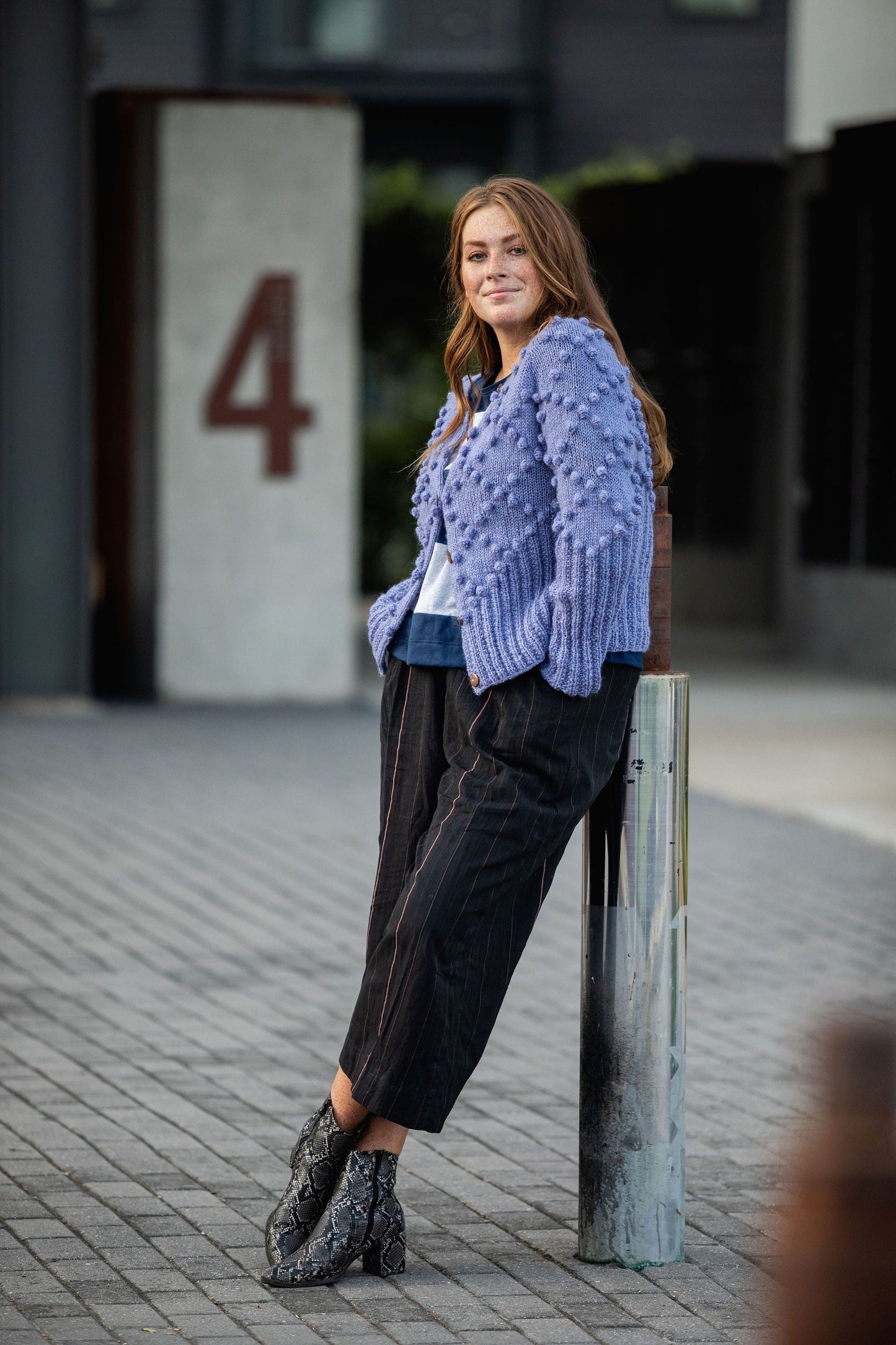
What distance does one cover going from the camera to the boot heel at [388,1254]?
3.53 m

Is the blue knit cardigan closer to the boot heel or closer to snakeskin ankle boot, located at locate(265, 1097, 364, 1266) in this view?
snakeskin ankle boot, located at locate(265, 1097, 364, 1266)

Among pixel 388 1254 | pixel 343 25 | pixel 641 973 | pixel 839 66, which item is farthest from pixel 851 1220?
pixel 343 25

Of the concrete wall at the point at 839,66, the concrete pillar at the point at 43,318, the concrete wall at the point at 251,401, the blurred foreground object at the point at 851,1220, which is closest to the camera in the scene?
the blurred foreground object at the point at 851,1220

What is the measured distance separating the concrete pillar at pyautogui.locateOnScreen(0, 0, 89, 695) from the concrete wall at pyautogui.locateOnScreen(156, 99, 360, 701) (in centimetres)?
57

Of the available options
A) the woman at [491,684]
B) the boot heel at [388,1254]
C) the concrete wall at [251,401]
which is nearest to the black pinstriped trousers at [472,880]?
the woman at [491,684]

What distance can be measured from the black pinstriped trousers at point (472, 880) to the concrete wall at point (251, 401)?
341 inches

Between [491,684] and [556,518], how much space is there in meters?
0.29

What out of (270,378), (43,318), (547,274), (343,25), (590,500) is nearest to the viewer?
(590,500)

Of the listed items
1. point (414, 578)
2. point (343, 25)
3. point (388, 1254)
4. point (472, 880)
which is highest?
point (343, 25)

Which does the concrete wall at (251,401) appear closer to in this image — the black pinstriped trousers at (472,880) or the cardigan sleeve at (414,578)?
the cardigan sleeve at (414,578)

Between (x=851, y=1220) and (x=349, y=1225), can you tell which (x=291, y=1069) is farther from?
(x=851, y=1220)

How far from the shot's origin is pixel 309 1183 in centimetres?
353

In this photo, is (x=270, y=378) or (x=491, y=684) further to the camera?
(x=270, y=378)

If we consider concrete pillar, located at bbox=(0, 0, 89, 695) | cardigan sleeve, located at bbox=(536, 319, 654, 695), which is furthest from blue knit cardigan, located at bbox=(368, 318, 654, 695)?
concrete pillar, located at bbox=(0, 0, 89, 695)
